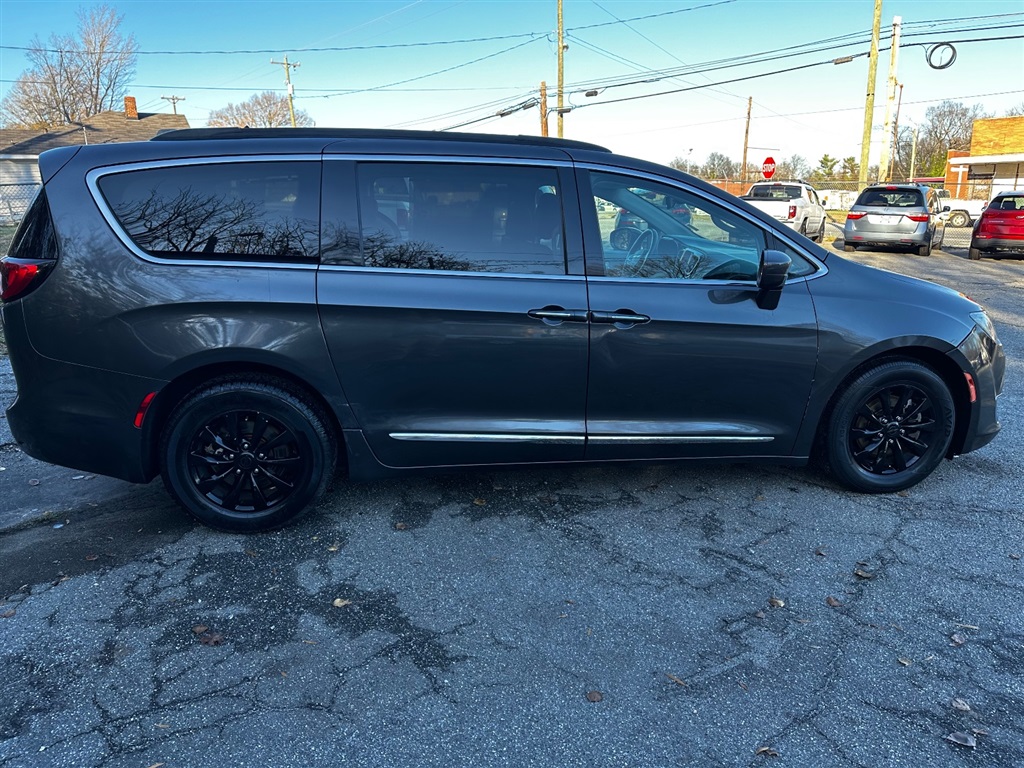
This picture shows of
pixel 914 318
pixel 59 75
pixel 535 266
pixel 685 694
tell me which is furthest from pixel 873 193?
pixel 59 75

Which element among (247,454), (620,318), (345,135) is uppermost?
(345,135)

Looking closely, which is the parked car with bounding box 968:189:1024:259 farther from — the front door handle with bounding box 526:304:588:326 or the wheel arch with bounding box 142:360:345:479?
the wheel arch with bounding box 142:360:345:479

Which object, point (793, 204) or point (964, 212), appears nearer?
point (793, 204)

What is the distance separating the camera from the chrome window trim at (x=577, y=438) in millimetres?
3541

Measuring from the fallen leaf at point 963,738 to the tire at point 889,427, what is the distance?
5.94ft

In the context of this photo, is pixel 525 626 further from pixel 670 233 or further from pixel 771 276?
pixel 670 233

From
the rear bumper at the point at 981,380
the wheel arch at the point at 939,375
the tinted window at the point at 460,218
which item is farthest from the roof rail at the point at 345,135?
the rear bumper at the point at 981,380

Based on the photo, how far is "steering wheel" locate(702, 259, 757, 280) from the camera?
3662 mm

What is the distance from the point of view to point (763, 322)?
3.61 m

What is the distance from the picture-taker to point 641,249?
12.1ft

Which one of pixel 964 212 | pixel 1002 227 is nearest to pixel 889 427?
pixel 1002 227

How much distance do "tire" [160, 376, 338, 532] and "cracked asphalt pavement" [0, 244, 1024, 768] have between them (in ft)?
0.53

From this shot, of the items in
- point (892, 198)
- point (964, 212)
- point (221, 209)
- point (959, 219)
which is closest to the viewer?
point (221, 209)

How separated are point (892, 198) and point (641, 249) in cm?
1660
